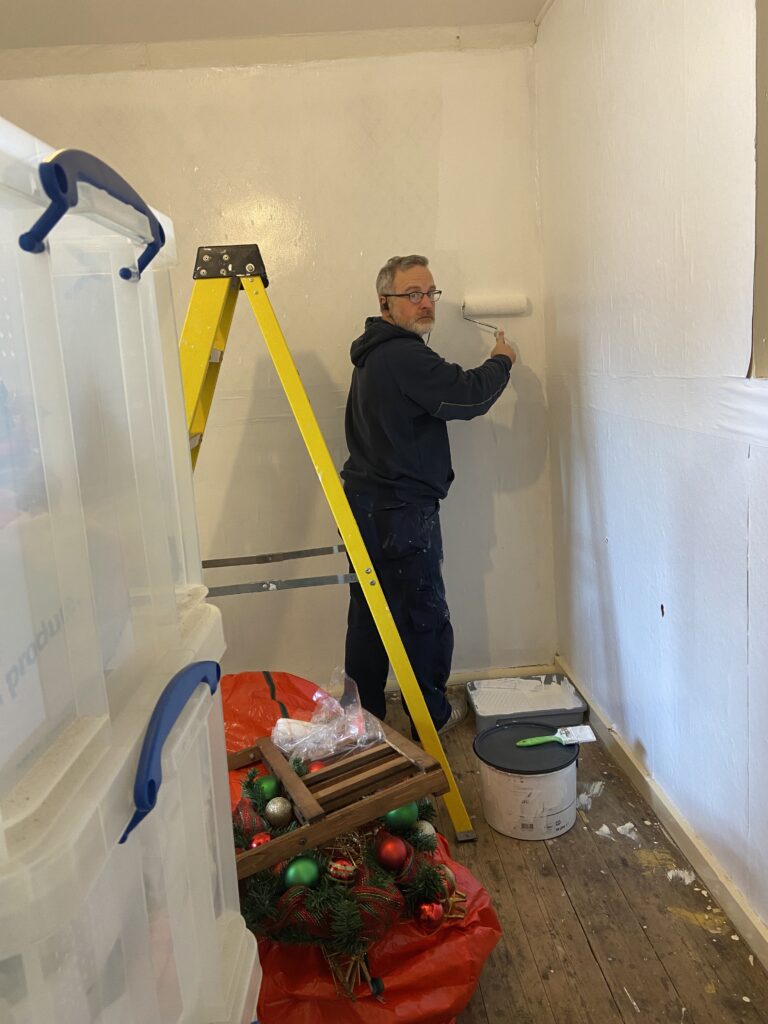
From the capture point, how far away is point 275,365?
1912mm

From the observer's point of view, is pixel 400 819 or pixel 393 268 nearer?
pixel 400 819

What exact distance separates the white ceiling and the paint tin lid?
218 cm

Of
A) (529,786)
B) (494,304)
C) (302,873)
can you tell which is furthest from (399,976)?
(494,304)

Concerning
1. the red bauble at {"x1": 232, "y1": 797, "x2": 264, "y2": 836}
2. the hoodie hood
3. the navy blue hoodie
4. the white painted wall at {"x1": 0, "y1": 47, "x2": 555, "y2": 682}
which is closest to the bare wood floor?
the red bauble at {"x1": 232, "y1": 797, "x2": 264, "y2": 836}

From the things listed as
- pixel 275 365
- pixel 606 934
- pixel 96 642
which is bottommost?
pixel 606 934

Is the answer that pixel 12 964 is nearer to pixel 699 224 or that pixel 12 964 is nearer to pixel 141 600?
pixel 141 600

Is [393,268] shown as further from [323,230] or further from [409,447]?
[409,447]

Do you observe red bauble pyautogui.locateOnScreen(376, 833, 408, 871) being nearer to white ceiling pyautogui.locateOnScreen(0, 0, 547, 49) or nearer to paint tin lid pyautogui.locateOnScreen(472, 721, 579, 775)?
paint tin lid pyautogui.locateOnScreen(472, 721, 579, 775)

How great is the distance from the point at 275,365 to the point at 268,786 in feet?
3.32

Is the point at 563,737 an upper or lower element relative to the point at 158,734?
lower

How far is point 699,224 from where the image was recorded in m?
1.51

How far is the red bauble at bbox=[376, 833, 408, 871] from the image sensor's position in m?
1.44

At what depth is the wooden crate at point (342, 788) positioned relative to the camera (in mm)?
1429

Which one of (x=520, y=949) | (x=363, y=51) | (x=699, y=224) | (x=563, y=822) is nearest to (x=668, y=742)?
(x=563, y=822)
